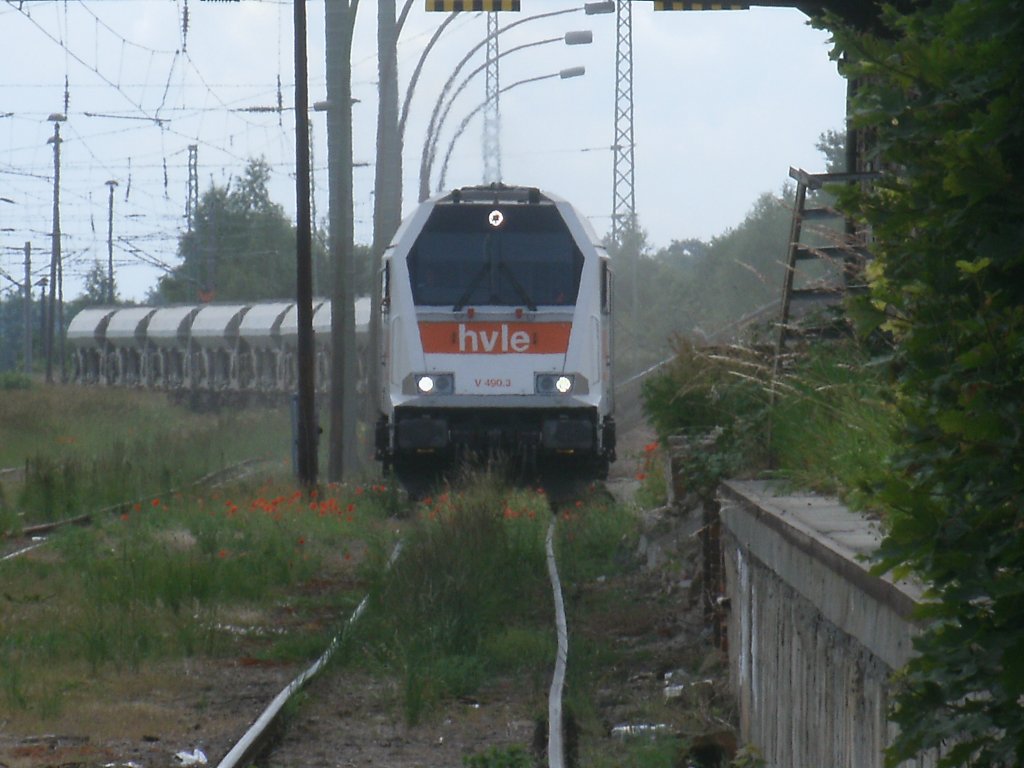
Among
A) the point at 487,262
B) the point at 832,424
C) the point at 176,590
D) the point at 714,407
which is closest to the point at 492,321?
the point at 487,262

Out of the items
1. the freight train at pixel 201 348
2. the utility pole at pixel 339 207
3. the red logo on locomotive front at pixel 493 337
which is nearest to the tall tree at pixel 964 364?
the red logo on locomotive front at pixel 493 337

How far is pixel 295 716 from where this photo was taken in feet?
24.6

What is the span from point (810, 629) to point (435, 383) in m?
10.6

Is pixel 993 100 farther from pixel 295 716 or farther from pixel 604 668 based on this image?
pixel 604 668

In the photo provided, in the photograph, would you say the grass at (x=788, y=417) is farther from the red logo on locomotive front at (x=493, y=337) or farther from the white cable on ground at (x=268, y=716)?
the red logo on locomotive front at (x=493, y=337)

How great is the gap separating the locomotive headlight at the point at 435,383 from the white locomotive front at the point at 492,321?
1 centimetres

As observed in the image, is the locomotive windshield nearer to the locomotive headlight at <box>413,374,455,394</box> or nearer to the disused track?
the locomotive headlight at <box>413,374,455,394</box>

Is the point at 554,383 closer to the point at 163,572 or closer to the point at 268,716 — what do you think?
the point at 163,572

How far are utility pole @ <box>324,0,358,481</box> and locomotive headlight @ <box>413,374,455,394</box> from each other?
20.4 ft

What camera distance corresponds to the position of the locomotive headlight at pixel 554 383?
15.6 metres

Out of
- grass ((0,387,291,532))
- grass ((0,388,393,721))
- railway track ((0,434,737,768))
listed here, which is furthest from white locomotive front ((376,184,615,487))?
railway track ((0,434,737,768))

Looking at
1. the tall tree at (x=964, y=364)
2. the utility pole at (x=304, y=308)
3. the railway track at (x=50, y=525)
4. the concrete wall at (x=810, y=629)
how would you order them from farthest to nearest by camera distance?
the utility pole at (x=304, y=308) < the railway track at (x=50, y=525) < the concrete wall at (x=810, y=629) < the tall tree at (x=964, y=364)

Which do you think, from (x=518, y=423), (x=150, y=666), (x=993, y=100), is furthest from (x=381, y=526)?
(x=993, y=100)

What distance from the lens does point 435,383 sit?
50.7ft
